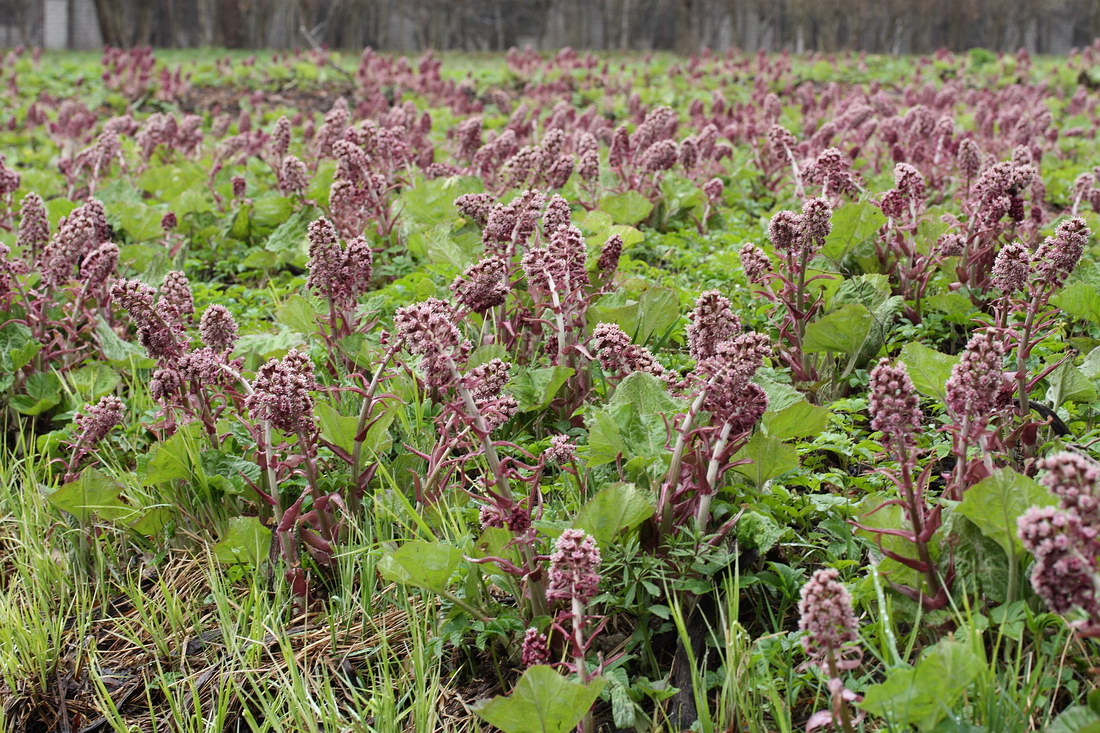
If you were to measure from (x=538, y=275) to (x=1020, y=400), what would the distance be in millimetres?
1280

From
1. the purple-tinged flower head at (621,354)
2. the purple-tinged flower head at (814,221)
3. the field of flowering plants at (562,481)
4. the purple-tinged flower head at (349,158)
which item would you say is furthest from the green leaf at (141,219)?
the purple-tinged flower head at (814,221)

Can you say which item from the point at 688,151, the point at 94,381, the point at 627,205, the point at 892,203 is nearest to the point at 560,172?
the point at 627,205

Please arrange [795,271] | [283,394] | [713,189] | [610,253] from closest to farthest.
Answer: [283,394]
[795,271]
[610,253]
[713,189]

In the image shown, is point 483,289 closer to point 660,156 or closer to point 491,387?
point 491,387

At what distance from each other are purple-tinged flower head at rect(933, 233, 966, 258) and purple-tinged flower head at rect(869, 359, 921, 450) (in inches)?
62.4

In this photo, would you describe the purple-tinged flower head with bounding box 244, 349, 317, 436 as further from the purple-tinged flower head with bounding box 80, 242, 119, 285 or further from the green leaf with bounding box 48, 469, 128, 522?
the purple-tinged flower head with bounding box 80, 242, 119, 285

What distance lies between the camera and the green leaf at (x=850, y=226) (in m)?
3.19

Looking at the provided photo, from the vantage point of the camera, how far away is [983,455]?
1892 mm

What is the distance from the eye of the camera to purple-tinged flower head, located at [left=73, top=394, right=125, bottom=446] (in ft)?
8.78

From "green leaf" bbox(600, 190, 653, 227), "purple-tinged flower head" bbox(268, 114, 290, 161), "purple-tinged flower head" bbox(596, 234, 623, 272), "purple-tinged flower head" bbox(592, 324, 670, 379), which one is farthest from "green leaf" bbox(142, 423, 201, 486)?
"purple-tinged flower head" bbox(268, 114, 290, 161)

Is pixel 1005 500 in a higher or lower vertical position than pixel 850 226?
lower

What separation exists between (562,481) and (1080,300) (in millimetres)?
1571

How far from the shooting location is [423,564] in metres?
1.98

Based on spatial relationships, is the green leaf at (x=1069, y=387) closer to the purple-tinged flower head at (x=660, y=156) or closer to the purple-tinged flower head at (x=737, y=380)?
the purple-tinged flower head at (x=737, y=380)
